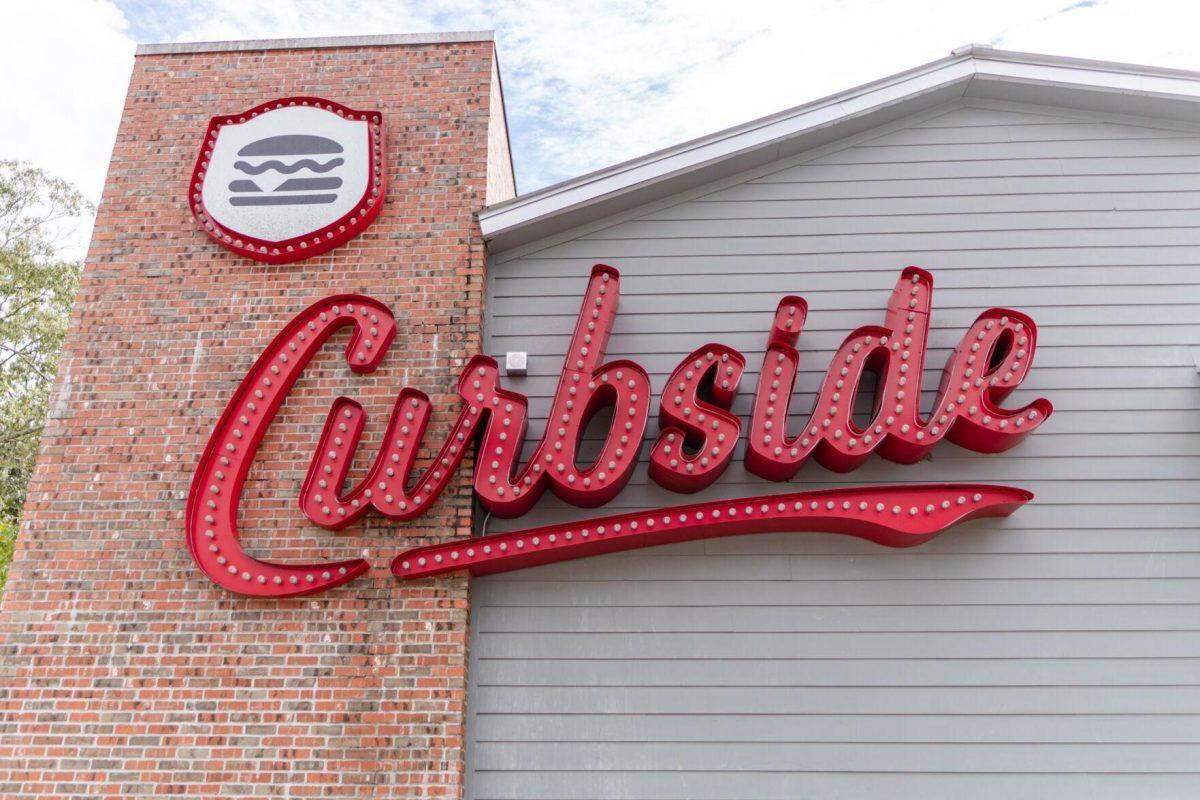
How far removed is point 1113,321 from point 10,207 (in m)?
20.3

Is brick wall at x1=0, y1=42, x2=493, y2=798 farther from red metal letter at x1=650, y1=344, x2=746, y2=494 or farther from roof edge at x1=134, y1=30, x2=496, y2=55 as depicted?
red metal letter at x1=650, y1=344, x2=746, y2=494

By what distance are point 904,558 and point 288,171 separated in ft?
18.5

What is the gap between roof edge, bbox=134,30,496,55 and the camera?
26.4ft

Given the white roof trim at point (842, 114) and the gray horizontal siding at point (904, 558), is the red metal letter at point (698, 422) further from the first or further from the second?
the white roof trim at point (842, 114)

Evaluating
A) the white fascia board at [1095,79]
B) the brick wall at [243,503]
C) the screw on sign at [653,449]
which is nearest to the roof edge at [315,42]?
the brick wall at [243,503]

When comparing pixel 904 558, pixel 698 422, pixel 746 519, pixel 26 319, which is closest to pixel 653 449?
pixel 698 422

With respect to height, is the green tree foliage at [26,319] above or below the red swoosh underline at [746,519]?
above

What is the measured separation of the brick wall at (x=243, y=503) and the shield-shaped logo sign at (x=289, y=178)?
6.5 inches

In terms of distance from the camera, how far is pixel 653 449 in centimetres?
651

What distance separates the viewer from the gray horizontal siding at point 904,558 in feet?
19.9

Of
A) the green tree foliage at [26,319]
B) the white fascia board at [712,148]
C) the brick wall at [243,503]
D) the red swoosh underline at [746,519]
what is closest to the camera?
the brick wall at [243,503]

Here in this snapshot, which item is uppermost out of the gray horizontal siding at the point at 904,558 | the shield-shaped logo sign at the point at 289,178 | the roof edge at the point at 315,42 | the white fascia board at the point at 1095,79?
the roof edge at the point at 315,42

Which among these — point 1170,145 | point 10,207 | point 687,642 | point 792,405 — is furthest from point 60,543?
point 10,207

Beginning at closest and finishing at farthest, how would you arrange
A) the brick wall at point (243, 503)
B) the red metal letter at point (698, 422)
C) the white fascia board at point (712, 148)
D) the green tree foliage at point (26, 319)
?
the brick wall at point (243, 503), the red metal letter at point (698, 422), the white fascia board at point (712, 148), the green tree foliage at point (26, 319)
